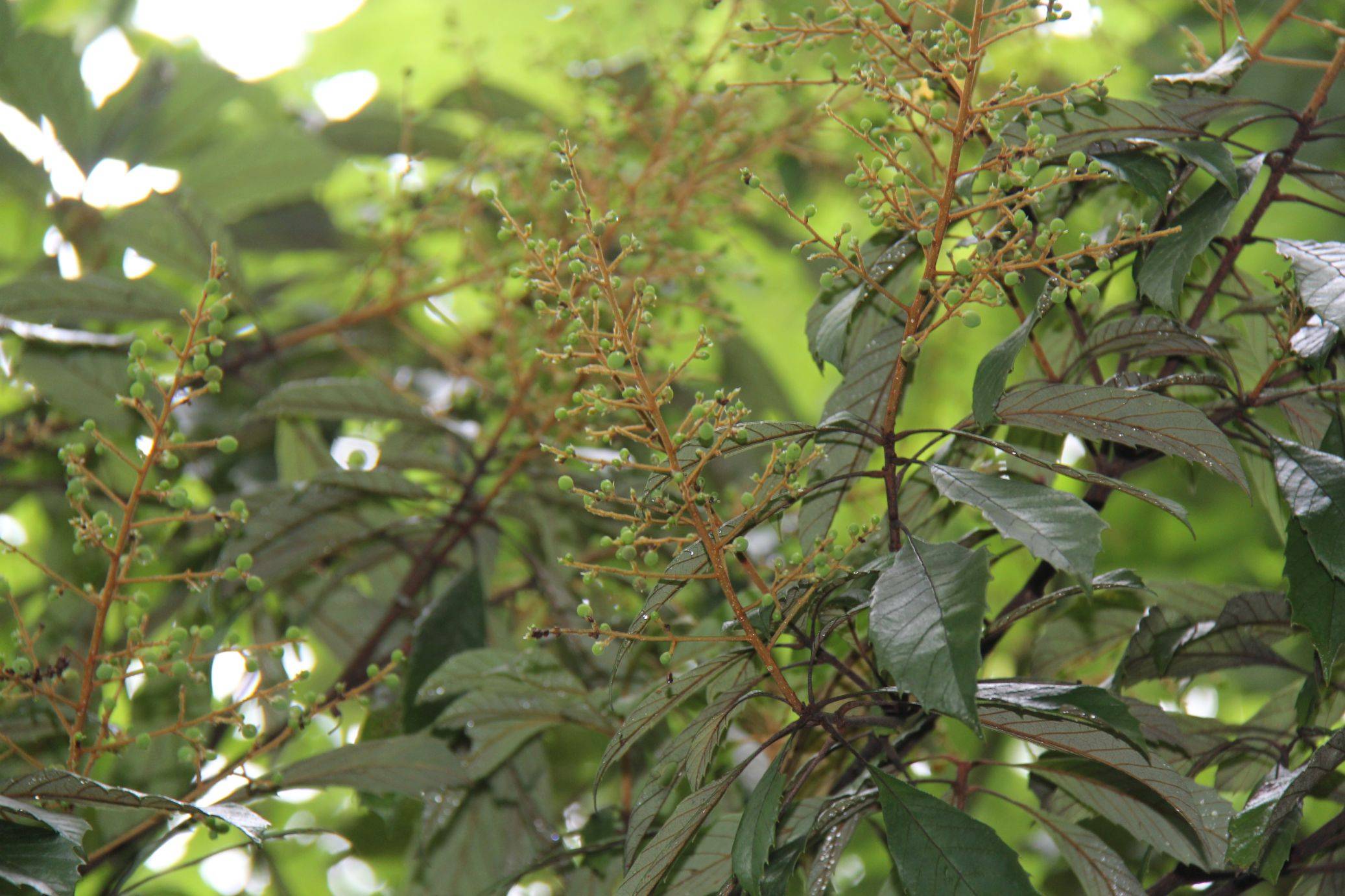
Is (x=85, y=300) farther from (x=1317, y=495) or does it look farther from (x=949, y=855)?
(x=1317, y=495)

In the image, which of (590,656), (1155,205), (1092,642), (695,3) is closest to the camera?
(1155,205)

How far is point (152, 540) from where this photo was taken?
196 cm

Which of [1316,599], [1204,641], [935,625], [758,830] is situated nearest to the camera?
[935,625]

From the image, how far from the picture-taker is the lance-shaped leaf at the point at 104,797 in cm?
98

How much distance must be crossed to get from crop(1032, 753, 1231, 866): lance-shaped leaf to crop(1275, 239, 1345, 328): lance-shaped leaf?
48cm

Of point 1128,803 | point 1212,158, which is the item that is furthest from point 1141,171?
point 1128,803

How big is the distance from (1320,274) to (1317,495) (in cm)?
21

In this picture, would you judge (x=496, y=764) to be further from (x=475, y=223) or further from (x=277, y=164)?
(x=277, y=164)

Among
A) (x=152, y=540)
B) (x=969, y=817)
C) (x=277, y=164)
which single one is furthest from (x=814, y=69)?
(x=969, y=817)

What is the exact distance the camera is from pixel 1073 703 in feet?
2.90

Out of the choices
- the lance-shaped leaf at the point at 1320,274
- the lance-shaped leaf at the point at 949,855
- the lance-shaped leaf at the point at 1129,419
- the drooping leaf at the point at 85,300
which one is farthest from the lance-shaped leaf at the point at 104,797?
the lance-shaped leaf at the point at 1320,274

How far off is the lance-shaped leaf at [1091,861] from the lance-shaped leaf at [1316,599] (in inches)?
11.6

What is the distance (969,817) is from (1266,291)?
0.74m

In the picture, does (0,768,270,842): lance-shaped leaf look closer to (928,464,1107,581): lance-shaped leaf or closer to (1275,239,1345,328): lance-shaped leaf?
(928,464,1107,581): lance-shaped leaf
